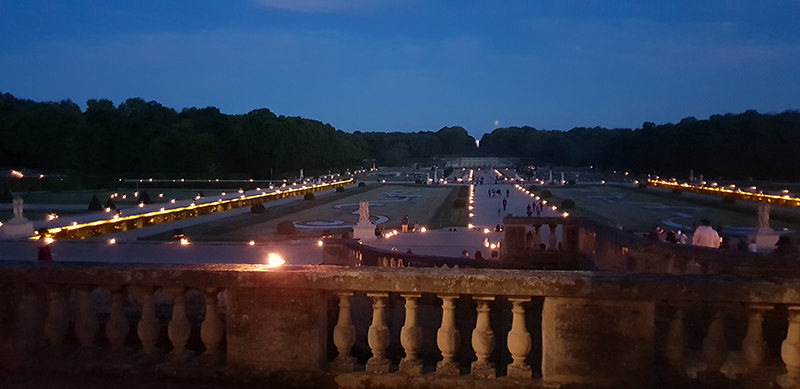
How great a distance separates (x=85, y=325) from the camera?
10.8ft

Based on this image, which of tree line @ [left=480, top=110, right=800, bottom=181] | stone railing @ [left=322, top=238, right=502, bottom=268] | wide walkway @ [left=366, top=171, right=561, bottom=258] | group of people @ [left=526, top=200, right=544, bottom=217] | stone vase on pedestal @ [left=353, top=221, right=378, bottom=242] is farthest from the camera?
tree line @ [left=480, top=110, right=800, bottom=181]

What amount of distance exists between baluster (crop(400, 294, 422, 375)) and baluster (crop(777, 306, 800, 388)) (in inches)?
67.9

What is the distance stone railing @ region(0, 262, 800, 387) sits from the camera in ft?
9.23

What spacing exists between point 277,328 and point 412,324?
2.32ft

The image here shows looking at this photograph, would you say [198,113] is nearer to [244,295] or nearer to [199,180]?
[199,180]

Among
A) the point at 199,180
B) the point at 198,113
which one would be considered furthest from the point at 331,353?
the point at 198,113

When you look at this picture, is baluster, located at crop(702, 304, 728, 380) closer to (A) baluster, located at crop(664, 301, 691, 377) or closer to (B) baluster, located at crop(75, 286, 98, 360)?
(A) baluster, located at crop(664, 301, 691, 377)

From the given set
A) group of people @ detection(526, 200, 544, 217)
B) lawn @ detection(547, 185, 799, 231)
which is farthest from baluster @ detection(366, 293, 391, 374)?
group of people @ detection(526, 200, 544, 217)

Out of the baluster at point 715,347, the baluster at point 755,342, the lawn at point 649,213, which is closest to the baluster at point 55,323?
the baluster at point 715,347

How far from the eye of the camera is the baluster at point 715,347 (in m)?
2.86

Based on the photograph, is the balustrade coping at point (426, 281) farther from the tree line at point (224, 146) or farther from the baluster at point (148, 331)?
the tree line at point (224, 146)

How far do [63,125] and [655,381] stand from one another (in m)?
81.0

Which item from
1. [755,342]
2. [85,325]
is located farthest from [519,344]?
[85,325]

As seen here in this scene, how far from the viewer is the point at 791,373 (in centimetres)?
274
